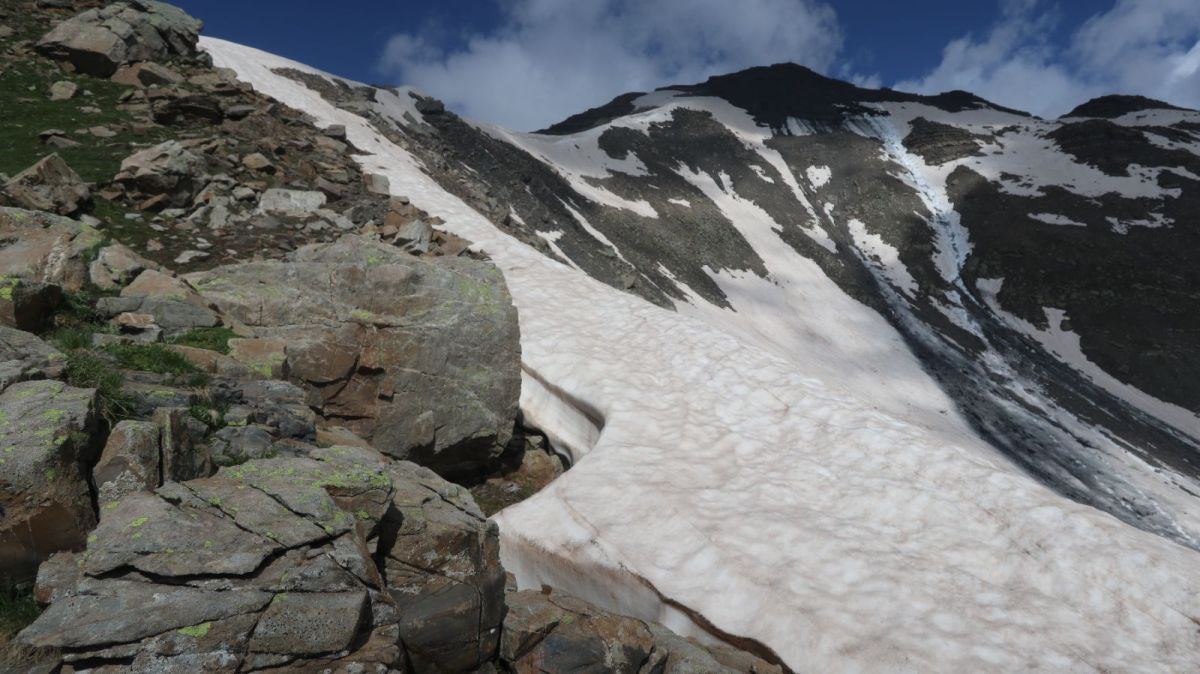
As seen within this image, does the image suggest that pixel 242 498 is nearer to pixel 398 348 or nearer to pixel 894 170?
pixel 398 348

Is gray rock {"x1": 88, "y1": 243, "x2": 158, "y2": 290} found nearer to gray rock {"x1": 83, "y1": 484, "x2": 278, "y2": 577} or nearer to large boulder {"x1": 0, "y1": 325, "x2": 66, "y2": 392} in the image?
large boulder {"x1": 0, "y1": 325, "x2": 66, "y2": 392}

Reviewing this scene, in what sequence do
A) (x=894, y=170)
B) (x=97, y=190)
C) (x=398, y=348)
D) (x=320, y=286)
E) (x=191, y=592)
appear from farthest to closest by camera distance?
(x=894, y=170), (x=97, y=190), (x=320, y=286), (x=398, y=348), (x=191, y=592)

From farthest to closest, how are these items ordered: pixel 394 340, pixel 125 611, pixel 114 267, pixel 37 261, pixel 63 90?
pixel 63 90 → pixel 394 340 → pixel 114 267 → pixel 37 261 → pixel 125 611

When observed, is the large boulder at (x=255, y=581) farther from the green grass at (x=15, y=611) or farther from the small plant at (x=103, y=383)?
the small plant at (x=103, y=383)

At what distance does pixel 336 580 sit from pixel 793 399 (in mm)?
9533

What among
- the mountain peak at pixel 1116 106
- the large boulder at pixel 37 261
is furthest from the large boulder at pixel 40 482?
the mountain peak at pixel 1116 106

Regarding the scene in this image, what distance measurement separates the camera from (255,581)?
3736 mm

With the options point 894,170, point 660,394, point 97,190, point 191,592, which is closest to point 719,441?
point 660,394

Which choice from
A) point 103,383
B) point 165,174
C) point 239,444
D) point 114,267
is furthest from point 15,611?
point 165,174

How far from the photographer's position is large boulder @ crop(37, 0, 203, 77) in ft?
61.5

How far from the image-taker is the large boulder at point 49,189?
10375 millimetres

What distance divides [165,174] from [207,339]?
8.21 metres

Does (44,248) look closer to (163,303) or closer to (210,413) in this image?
(163,303)

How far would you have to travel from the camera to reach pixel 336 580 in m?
3.96
